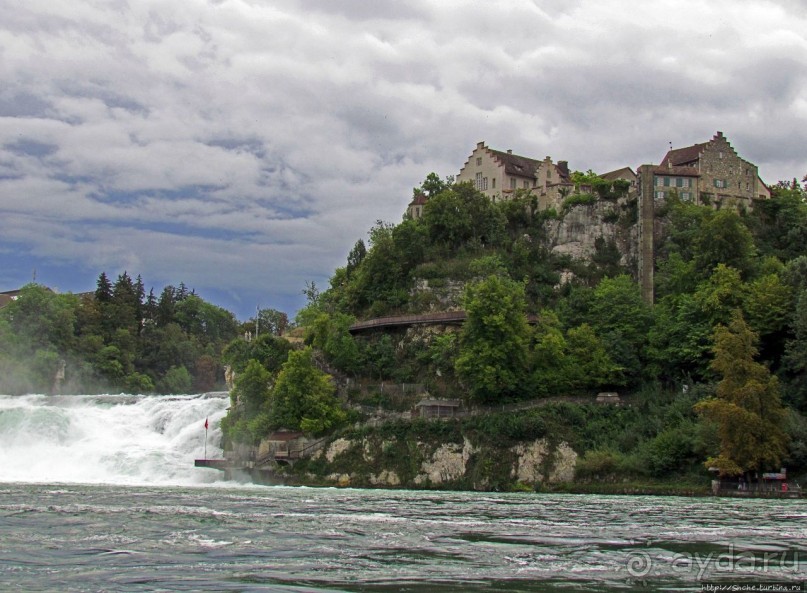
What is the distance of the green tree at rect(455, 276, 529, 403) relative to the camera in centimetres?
7925

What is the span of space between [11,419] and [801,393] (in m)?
67.1

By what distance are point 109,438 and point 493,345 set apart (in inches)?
1424

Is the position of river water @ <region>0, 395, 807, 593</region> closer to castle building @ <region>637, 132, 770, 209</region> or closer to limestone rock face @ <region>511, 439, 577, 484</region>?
limestone rock face @ <region>511, 439, 577, 484</region>

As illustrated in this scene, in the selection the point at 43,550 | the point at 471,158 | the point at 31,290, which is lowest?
the point at 43,550

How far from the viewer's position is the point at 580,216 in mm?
100875

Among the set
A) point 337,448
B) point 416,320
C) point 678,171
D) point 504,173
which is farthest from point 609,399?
point 504,173

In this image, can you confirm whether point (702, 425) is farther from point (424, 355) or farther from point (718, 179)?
point (718, 179)

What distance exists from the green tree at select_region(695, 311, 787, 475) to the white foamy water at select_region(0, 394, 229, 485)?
4042 centimetres

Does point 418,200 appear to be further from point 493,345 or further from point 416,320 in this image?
point 493,345

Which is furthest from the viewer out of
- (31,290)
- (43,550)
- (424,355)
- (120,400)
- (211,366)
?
(211,366)

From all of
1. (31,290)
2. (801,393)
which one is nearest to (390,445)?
(801,393)

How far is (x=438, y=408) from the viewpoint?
81.5 metres

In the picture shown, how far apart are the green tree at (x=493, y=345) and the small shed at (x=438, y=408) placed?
1.93 meters

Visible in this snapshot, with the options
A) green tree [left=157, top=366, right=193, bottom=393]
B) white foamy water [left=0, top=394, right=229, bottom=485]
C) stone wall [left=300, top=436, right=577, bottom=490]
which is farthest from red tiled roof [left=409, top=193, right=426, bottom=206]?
green tree [left=157, top=366, right=193, bottom=393]
